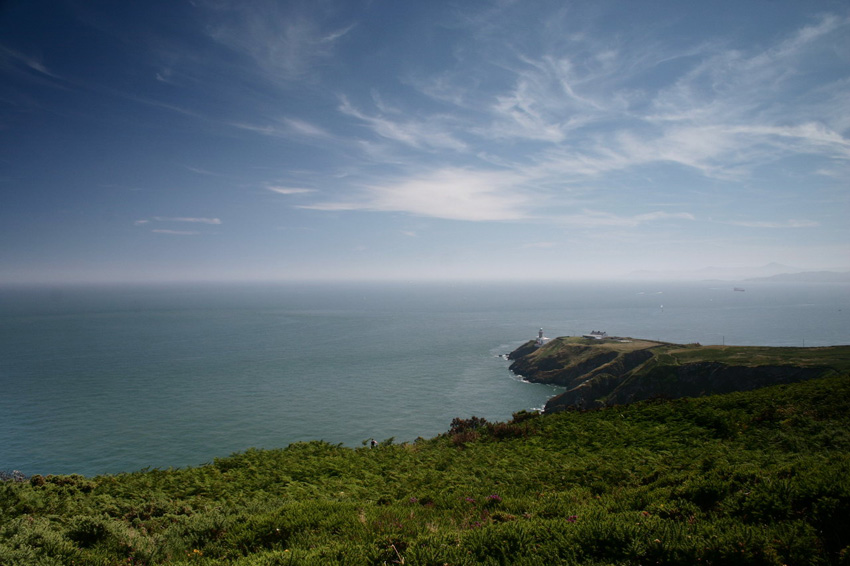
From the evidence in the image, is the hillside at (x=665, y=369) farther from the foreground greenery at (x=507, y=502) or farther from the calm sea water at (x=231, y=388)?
the foreground greenery at (x=507, y=502)

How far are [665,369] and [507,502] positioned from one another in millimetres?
70344

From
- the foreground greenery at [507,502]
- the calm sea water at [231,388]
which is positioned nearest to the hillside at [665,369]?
the calm sea water at [231,388]

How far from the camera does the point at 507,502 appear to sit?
1090 centimetres

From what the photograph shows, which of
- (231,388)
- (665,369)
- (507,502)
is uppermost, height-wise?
(507,502)

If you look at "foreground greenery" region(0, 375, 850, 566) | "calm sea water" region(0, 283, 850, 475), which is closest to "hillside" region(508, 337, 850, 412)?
"calm sea water" region(0, 283, 850, 475)

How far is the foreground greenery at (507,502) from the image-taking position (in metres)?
7.21

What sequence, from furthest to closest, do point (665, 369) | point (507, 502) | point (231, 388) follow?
point (231, 388)
point (665, 369)
point (507, 502)

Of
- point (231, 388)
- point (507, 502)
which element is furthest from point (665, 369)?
point (231, 388)

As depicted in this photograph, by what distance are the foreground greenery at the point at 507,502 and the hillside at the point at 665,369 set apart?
23811mm

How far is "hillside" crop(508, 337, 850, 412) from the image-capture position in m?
56.1

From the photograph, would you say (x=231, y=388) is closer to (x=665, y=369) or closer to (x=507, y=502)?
(x=507, y=502)

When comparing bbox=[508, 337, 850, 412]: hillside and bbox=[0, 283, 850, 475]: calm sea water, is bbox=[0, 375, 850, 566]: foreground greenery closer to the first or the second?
bbox=[508, 337, 850, 412]: hillside

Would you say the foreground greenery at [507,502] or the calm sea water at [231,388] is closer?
the foreground greenery at [507,502]

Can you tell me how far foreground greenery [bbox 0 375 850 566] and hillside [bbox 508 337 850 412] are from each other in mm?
23811
